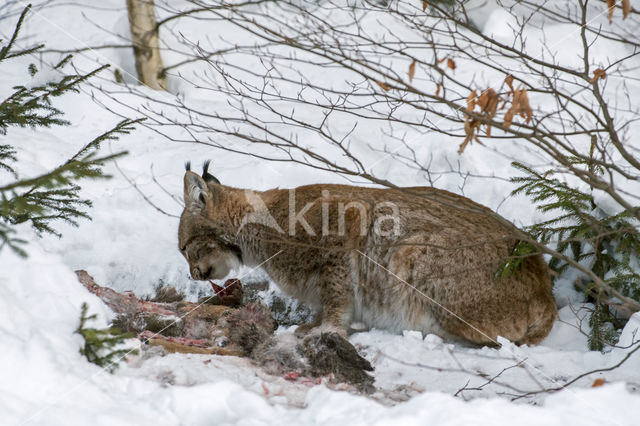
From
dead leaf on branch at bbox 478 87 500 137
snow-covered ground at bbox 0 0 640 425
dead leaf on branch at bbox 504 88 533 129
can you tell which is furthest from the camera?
dead leaf on branch at bbox 478 87 500 137

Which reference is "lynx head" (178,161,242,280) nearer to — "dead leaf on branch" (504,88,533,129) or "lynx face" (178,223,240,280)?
"lynx face" (178,223,240,280)

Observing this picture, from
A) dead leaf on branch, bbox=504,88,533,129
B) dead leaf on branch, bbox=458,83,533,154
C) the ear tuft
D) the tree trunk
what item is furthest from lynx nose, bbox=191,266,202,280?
the tree trunk

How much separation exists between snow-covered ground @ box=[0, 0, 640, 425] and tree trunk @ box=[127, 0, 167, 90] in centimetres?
258

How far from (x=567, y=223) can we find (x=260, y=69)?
7.01 meters

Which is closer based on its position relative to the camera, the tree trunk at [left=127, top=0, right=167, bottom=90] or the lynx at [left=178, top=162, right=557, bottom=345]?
the lynx at [left=178, top=162, right=557, bottom=345]

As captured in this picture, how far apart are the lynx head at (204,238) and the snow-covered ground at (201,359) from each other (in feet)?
1.41

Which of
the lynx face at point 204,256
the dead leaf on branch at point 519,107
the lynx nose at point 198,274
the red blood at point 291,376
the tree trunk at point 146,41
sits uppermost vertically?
the tree trunk at point 146,41

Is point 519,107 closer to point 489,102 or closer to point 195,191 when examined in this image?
point 489,102

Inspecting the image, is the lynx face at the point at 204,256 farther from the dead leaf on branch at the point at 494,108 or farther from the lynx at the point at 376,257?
the dead leaf on branch at the point at 494,108

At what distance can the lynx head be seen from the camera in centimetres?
593

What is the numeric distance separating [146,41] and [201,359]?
7.57 meters

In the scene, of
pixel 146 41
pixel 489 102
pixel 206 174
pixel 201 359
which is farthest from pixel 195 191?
pixel 146 41

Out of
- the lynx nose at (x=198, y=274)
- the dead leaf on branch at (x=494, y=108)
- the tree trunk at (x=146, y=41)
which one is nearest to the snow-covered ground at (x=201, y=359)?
the lynx nose at (x=198, y=274)

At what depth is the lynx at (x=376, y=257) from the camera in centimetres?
505
